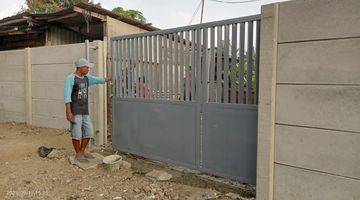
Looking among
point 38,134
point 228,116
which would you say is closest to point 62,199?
point 228,116

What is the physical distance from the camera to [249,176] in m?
4.33

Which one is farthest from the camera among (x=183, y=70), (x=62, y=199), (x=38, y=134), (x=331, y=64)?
(x=38, y=134)

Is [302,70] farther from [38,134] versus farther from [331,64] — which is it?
[38,134]

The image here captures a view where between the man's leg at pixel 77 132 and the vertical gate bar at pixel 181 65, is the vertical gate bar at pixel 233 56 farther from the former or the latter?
the man's leg at pixel 77 132

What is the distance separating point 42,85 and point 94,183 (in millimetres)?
4680

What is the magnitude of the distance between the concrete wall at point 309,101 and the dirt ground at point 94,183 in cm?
85

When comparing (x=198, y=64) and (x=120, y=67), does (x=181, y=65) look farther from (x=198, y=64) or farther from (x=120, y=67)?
(x=120, y=67)

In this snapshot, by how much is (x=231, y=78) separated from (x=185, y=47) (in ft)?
3.14

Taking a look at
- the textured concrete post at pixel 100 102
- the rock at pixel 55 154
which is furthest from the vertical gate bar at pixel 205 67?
the rock at pixel 55 154

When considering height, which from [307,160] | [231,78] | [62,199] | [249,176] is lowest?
[62,199]

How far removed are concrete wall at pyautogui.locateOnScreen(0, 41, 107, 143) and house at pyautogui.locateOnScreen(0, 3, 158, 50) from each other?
4.86ft

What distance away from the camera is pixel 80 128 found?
18.2ft

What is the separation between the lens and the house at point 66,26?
965cm

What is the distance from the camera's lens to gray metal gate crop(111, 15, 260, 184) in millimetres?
4305
